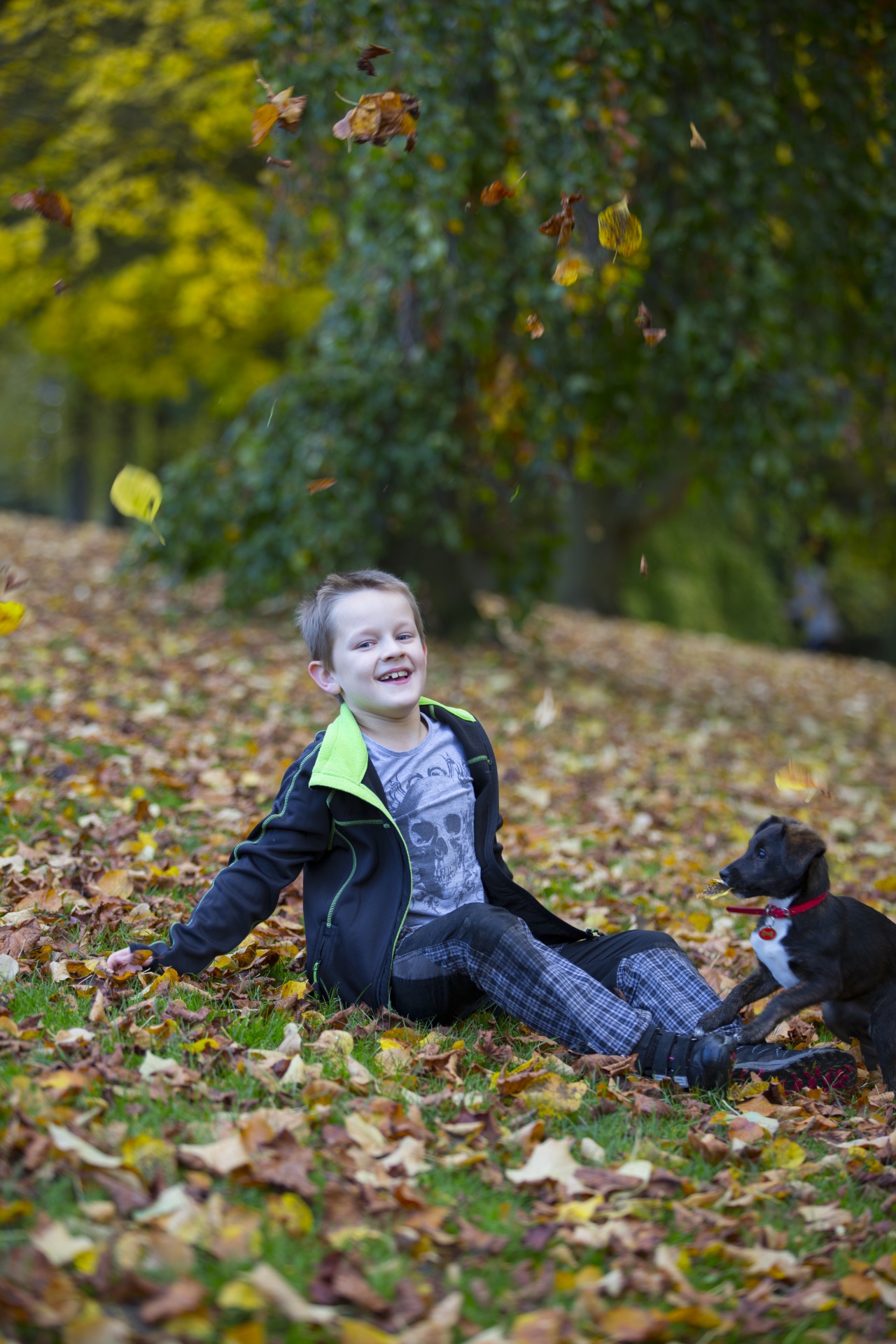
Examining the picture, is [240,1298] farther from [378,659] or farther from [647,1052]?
[378,659]

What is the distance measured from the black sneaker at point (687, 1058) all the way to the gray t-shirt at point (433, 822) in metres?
0.56

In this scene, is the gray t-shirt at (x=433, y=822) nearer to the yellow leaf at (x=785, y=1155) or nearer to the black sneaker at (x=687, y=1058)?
the black sneaker at (x=687, y=1058)

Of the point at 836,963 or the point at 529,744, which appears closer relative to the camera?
the point at 836,963

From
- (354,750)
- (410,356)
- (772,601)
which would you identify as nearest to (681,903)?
(354,750)

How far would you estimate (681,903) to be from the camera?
4.36 m

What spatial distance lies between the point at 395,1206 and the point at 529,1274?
27 centimetres

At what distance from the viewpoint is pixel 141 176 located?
1050 cm

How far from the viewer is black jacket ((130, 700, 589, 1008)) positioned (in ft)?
9.36

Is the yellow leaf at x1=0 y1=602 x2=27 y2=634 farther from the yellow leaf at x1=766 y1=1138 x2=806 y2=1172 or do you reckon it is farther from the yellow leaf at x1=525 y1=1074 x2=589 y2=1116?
the yellow leaf at x1=766 y1=1138 x2=806 y2=1172

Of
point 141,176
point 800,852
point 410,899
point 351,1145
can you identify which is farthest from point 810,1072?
point 141,176

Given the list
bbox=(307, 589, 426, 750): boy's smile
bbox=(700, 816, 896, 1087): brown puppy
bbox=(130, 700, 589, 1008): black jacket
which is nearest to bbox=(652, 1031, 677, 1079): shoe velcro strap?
bbox=(700, 816, 896, 1087): brown puppy

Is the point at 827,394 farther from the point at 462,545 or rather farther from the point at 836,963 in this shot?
the point at 836,963

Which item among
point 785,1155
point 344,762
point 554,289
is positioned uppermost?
point 554,289

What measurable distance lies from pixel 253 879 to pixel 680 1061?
1.10 metres
